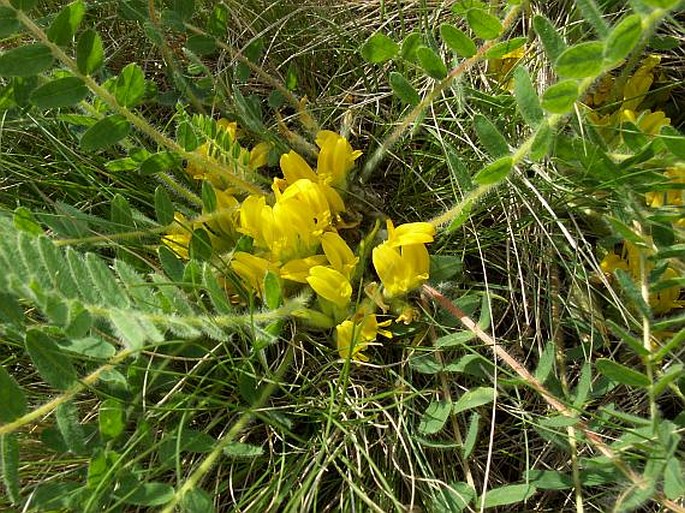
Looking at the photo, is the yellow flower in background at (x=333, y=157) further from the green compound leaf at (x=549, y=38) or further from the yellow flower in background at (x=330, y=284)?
the green compound leaf at (x=549, y=38)

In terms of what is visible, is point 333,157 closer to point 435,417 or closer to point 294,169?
point 294,169

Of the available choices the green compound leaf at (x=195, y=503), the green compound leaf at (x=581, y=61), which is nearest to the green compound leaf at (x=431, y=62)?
the green compound leaf at (x=581, y=61)

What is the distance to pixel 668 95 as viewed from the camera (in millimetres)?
1755

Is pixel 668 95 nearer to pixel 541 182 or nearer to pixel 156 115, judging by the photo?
pixel 541 182

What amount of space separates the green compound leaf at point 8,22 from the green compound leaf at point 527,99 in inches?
30.0

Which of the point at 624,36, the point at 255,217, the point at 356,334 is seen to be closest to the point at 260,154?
the point at 255,217

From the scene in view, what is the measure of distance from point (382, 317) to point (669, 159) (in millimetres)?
616

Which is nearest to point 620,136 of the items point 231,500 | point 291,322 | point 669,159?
point 669,159

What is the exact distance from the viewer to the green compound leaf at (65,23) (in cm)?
128

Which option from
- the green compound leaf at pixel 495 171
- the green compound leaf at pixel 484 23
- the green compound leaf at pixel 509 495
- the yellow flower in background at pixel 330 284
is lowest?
the green compound leaf at pixel 509 495

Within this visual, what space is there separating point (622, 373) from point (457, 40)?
62 centimetres

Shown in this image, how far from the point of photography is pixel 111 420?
1.31m

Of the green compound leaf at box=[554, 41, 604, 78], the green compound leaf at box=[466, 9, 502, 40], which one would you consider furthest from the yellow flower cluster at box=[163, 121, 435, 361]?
the green compound leaf at box=[554, 41, 604, 78]

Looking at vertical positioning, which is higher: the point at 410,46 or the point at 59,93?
the point at 59,93
